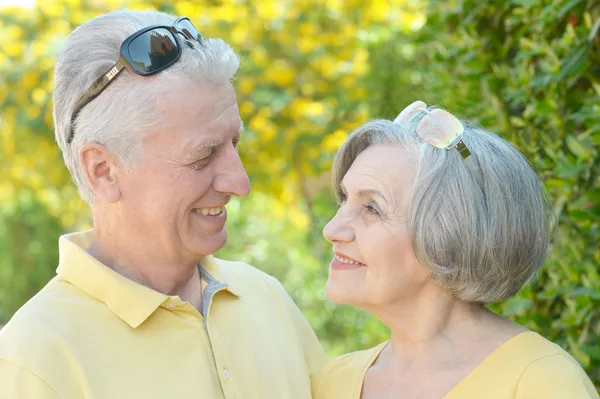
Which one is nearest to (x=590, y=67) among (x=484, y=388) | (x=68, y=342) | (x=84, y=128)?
(x=484, y=388)

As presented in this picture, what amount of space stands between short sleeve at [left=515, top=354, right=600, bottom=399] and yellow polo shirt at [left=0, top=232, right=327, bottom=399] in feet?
2.34

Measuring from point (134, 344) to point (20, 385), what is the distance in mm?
323

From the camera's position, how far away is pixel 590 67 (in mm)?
2770

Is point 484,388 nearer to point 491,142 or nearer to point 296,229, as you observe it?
point 491,142

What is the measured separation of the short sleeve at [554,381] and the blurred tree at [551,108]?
48cm

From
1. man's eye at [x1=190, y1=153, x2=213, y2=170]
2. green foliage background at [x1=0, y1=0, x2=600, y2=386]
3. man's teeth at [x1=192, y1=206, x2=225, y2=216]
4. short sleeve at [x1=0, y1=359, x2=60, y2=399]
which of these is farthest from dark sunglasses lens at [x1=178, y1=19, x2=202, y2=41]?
green foliage background at [x1=0, y1=0, x2=600, y2=386]

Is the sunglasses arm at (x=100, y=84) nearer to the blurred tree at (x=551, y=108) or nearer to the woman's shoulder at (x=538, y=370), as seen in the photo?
the woman's shoulder at (x=538, y=370)

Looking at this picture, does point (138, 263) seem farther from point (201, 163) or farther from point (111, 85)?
point (111, 85)

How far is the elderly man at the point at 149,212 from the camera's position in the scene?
7.27ft

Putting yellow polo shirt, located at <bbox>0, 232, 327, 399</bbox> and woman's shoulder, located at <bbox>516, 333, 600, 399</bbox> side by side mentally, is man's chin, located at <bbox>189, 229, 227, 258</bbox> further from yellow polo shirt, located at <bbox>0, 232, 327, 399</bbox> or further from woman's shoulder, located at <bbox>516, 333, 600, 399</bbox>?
woman's shoulder, located at <bbox>516, 333, 600, 399</bbox>

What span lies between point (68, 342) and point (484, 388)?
103 cm

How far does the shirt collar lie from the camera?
2248 mm

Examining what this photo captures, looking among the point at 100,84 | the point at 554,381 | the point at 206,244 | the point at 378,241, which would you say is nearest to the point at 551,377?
the point at 554,381

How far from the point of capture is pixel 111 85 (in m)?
2.31
